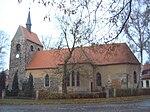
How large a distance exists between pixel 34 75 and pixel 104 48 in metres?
42.4

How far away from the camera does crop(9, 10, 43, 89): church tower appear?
171 feet

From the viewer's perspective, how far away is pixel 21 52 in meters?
52.9

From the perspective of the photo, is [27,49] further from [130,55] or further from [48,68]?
[130,55]

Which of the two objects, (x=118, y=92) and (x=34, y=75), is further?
(x=34, y=75)

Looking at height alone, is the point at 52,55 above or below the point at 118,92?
above

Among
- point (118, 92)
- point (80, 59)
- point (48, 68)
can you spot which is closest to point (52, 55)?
point (48, 68)

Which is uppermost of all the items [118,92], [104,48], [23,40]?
[23,40]

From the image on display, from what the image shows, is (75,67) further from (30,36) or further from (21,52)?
(30,36)

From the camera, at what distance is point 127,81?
43.8 meters

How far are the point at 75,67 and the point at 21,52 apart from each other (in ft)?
48.0

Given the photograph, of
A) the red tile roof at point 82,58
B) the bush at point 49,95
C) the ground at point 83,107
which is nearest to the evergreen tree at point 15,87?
the red tile roof at point 82,58

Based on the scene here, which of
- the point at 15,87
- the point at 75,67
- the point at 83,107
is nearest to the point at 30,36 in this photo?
the point at 15,87

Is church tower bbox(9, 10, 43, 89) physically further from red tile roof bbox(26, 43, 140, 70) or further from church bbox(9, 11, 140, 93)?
red tile roof bbox(26, 43, 140, 70)

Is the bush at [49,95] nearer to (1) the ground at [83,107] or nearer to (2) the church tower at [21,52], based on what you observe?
(1) the ground at [83,107]
